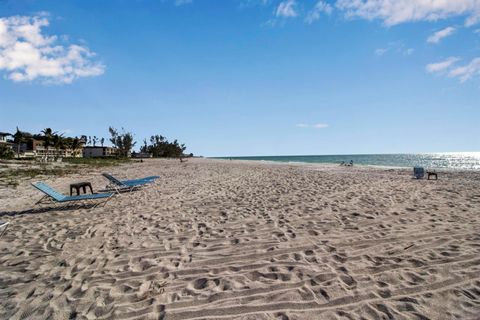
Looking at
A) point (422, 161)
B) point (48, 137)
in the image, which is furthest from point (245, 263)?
point (422, 161)

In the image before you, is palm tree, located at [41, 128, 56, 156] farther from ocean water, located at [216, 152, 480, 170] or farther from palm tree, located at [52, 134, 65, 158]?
ocean water, located at [216, 152, 480, 170]

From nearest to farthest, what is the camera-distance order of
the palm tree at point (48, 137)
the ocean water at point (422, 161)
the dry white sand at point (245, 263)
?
the dry white sand at point (245, 263) → the ocean water at point (422, 161) → the palm tree at point (48, 137)

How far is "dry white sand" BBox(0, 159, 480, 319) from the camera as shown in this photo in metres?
2.80

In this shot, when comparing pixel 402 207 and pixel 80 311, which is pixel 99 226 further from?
pixel 402 207

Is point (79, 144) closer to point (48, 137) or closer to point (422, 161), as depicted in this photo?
point (48, 137)

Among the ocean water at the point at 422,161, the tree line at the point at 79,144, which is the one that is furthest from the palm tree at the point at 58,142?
the ocean water at the point at 422,161

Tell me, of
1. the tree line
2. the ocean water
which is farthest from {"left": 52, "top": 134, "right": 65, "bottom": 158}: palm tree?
the ocean water

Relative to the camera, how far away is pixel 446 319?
2.57 m

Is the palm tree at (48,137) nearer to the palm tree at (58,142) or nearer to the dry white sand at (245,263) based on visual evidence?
the palm tree at (58,142)

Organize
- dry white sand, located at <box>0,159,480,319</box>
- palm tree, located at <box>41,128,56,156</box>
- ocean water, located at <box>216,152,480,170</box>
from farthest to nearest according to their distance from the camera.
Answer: palm tree, located at <box>41,128,56,156</box>, ocean water, located at <box>216,152,480,170</box>, dry white sand, located at <box>0,159,480,319</box>

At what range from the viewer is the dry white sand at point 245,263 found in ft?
9.20

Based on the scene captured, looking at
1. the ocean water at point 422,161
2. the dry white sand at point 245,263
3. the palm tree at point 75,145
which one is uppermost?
the palm tree at point 75,145

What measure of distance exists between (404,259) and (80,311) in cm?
404

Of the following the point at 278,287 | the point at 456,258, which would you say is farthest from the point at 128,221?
the point at 456,258
